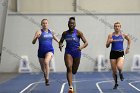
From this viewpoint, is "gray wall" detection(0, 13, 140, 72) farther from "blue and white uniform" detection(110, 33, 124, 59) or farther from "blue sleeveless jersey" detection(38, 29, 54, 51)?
"blue and white uniform" detection(110, 33, 124, 59)

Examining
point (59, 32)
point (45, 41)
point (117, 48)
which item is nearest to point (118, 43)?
point (117, 48)

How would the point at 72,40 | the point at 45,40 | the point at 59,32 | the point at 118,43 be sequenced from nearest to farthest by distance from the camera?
the point at 72,40 < the point at 118,43 < the point at 45,40 < the point at 59,32

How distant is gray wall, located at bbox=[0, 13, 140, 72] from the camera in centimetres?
2297

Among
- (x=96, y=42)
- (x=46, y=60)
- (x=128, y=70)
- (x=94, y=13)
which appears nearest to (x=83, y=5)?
(x=94, y=13)

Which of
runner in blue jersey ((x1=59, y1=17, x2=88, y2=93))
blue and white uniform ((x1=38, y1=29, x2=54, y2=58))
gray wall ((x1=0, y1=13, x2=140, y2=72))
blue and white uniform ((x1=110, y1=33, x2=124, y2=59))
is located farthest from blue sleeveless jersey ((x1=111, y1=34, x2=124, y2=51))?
gray wall ((x1=0, y1=13, x2=140, y2=72))

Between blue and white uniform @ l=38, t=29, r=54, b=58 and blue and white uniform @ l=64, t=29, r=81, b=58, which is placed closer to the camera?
blue and white uniform @ l=64, t=29, r=81, b=58

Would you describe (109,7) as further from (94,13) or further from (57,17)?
(57,17)

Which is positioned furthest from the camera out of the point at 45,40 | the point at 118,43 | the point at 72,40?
the point at 45,40

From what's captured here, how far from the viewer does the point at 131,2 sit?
2328 cm

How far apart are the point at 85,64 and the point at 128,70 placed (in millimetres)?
2443

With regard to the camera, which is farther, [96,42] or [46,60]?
[96,42]

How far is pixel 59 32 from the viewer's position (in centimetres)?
2294

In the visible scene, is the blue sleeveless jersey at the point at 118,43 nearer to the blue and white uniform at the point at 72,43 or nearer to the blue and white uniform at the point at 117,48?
the blue and white uniform at the point at 117,48

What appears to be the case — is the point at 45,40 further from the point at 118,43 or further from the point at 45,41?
the point at 118,43
